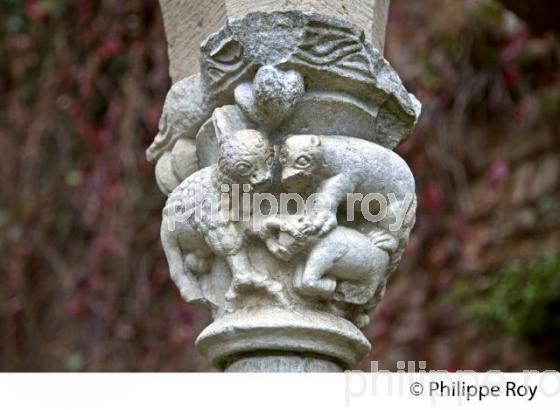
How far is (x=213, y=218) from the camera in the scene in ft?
6.10

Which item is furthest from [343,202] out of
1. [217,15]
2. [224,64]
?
[217,15]

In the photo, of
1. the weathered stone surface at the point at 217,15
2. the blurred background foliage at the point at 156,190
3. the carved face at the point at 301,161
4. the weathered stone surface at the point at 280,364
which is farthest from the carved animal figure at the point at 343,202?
the blurred background foliage at the point at 156,190

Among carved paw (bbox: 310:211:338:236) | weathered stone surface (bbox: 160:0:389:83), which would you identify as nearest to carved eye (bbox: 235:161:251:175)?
carved paw (bbox: 310:211:338:236)

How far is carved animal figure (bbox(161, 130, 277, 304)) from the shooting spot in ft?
5.95

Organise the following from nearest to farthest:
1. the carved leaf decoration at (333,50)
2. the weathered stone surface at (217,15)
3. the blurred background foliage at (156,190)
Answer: the carved leaf decoration at (333,50), the weathered stone surface at (217,15), the blurred background foliage at (156,190)

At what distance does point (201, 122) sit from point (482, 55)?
93.6 inches

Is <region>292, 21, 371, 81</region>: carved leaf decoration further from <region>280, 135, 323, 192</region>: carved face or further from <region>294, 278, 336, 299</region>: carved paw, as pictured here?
<region>294, 278, 336, 299</region>: carved paw

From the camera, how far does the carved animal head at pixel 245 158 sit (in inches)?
71.2

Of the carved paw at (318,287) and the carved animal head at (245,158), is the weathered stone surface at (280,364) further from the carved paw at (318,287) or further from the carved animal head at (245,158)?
the carved animal head at (245,158)

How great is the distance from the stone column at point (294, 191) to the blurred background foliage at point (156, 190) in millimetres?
1883

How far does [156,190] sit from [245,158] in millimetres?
2511

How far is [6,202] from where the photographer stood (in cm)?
443

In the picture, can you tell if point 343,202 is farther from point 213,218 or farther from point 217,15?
point 217,15

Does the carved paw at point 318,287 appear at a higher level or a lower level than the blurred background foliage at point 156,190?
higher
